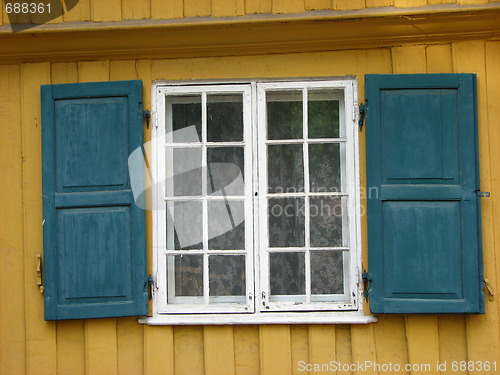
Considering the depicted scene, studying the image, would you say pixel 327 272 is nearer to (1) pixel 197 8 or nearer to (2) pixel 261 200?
(2) pixel 261 200

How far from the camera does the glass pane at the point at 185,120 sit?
4738mm

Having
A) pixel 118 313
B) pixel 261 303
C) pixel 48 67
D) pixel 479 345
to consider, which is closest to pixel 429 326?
pixel 479 345

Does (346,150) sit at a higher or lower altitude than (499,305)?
higher

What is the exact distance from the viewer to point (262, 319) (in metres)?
4.49

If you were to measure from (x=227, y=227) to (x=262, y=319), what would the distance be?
70 centimetres

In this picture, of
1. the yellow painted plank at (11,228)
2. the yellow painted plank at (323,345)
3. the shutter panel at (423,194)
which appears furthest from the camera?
the yellow painted plank at (11,228)

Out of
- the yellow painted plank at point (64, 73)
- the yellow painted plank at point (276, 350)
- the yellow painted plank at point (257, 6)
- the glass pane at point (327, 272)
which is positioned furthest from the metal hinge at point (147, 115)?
the yellow painted plank at point (276, 350)

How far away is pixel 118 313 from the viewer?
14.7ft

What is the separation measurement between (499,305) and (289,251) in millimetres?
1465

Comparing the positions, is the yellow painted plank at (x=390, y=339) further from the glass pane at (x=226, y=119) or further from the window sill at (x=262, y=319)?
the glass pane at (x=226, y=119)

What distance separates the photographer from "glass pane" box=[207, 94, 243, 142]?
15.6ft

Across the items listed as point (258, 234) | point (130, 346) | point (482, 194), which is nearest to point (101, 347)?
point (130, 346)

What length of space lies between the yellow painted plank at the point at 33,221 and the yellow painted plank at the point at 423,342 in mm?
2458

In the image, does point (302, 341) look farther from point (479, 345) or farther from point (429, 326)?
point (479, 345)
